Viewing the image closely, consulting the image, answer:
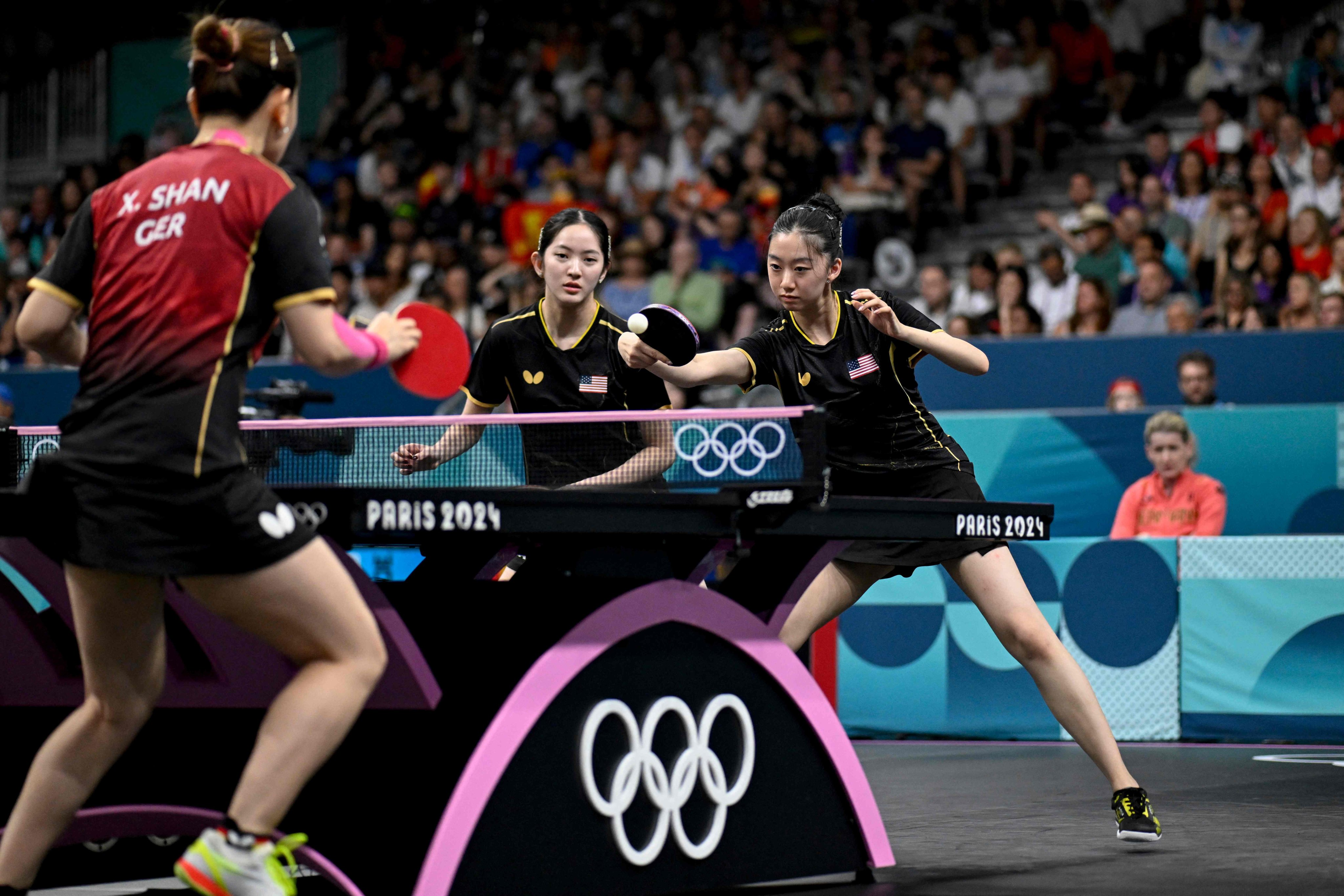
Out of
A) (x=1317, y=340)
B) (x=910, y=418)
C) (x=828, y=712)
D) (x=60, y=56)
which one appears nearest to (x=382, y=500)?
(x=828, y=712)

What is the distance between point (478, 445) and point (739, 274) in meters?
8.67

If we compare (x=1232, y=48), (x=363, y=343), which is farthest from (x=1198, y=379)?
(x=363, y=343)

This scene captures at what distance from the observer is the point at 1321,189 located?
1177 centimetres

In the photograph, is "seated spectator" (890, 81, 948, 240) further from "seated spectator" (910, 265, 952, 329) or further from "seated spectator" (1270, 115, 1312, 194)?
"seated spectator" (1270, 115, 1312, 194)

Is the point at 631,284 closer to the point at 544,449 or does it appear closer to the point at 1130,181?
the point at 1130,181

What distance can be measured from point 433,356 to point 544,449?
2.78 ft

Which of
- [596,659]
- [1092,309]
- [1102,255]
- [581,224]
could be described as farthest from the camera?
[1102,255]

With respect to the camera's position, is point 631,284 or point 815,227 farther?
point 631,284

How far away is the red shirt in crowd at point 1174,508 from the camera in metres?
9.00

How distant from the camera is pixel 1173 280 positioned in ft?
38.3

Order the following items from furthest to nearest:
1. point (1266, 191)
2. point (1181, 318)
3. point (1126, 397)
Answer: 1. point (1266, 191)
2. point (1181, 318)
3. point (1126, 397)

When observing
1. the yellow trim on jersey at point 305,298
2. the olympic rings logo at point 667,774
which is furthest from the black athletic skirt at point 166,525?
the olympic rings logo at point 667,774

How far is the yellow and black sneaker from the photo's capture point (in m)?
5.13

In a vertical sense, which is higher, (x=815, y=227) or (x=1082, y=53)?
(x=1082, y=53)
